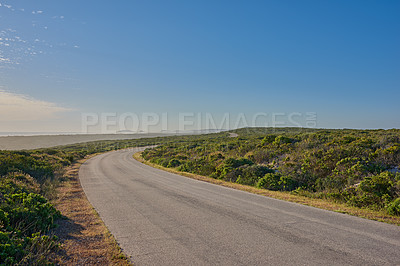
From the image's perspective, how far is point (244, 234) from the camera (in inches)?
244

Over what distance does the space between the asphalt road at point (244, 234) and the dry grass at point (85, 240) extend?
0.91ft

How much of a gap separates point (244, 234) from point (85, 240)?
3944mm

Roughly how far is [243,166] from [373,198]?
8.69 meters

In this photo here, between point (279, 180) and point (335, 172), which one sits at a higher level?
point (335, 172)

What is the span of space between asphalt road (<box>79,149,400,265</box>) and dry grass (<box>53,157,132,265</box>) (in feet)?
0.91

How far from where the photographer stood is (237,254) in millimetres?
5016

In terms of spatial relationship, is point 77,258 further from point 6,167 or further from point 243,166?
point 243,166

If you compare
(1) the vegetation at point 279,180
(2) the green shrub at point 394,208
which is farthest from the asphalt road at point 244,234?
(1) the vegetation at point 279,180

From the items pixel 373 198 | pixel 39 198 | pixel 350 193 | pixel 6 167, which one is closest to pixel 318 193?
pixel 350 193

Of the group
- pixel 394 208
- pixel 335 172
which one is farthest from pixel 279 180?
pixel 394 208

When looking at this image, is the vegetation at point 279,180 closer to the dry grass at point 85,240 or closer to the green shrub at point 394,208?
the green shrub at point 394,208

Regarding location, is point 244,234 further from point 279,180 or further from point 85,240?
point 279,180

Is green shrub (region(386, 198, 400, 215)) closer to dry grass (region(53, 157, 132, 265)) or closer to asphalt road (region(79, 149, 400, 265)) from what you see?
asphalt road (region(79, 149, 400, 265))

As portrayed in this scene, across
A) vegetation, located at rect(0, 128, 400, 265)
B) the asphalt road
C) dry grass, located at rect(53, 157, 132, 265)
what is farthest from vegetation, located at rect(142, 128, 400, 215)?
dry grass, located at rect(53, 157, 132, 265)
